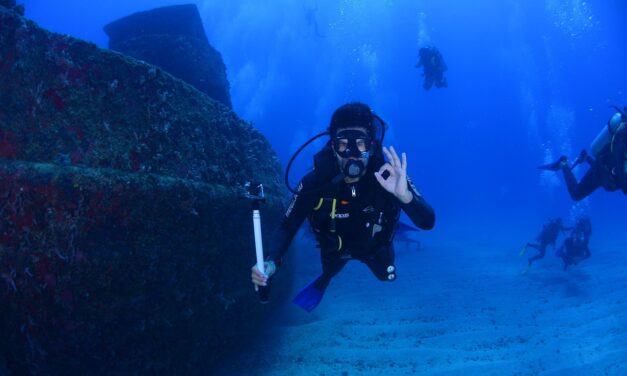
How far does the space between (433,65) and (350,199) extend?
16.9 meters

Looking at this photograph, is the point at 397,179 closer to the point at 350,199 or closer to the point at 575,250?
the point at 350,199

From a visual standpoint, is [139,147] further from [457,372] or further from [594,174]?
[594,174]

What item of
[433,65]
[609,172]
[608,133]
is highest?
[433,65]

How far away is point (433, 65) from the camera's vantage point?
1836cm

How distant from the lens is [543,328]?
7.33 m

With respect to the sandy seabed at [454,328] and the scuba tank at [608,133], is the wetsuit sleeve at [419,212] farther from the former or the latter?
the scuba tank at [608,133]

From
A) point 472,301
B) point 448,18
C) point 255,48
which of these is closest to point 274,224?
point 472,301

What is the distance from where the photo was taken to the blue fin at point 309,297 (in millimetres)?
4485

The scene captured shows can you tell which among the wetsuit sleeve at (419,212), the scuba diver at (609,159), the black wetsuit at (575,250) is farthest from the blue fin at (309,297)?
the black wetsuit at (575,250)

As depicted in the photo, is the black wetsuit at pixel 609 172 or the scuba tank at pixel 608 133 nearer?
the black wetsuit at pixel 609 172

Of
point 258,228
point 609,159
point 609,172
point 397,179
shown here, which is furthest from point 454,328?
point 258,228

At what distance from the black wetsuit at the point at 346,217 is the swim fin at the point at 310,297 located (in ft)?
2.33

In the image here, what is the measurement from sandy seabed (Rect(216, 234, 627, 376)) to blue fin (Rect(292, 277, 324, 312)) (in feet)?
5.44

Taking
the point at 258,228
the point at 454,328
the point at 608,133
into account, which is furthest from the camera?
the point at 454,328
